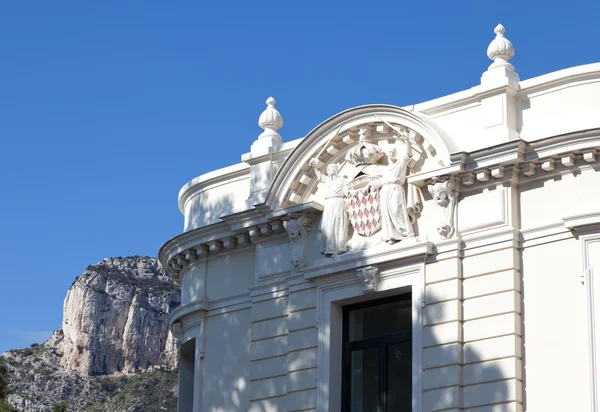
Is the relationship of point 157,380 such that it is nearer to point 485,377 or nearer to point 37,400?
point 37,400

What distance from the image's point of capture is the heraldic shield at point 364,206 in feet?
68.3

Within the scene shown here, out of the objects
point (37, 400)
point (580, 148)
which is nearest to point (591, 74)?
point (580, 148)

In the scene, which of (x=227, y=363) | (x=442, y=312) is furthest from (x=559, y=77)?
(x=227, y=363)

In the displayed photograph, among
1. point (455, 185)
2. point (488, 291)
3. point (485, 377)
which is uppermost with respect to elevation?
point (455, 185)

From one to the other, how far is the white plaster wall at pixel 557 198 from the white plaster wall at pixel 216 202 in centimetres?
649

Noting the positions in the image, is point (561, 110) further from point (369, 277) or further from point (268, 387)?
point (268, 387)

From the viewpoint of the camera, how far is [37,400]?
87625mm

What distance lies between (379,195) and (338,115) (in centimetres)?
175

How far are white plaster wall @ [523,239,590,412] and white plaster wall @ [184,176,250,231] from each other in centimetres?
698

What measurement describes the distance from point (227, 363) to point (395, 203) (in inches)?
207

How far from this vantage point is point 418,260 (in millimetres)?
20094

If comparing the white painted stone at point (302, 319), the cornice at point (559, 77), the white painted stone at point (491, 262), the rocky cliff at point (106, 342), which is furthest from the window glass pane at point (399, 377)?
the rocky cliff at point (106, 342)

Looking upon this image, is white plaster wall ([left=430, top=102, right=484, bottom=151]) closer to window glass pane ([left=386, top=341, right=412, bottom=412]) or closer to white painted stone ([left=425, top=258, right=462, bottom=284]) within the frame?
white painted stone ([left=425, top=258, right=462, bottom=284])

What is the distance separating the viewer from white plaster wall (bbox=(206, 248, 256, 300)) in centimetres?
2334
